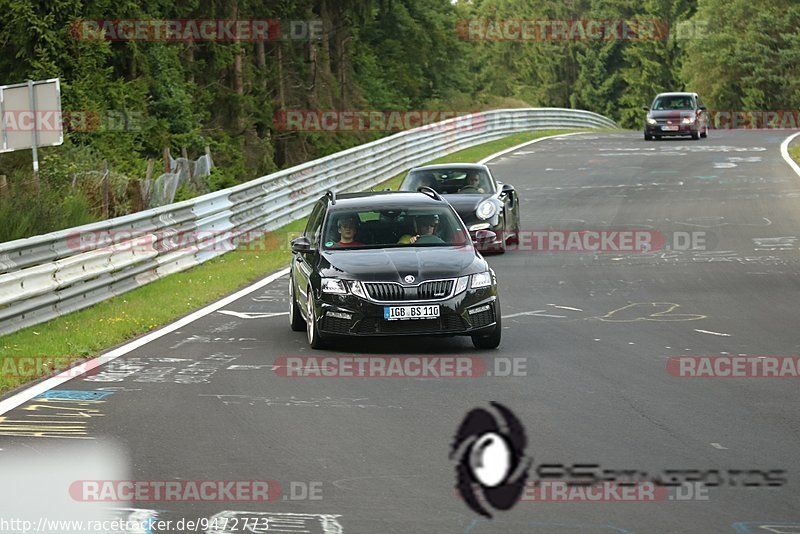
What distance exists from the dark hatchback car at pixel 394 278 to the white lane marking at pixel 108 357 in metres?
1.53

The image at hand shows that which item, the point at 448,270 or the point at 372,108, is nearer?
the point at 448,270

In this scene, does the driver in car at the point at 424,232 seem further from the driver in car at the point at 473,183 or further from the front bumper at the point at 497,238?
the driver in car at the point at 473,183

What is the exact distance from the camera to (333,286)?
12.5 metres

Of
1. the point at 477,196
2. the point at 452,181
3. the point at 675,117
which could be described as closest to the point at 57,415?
the point at 477,196

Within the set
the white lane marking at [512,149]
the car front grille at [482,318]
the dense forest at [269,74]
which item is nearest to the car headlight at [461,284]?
the car front grille at [482,318]

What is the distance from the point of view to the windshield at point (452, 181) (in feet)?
73.8

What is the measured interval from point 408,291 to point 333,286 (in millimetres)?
736

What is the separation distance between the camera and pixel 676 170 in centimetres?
3650

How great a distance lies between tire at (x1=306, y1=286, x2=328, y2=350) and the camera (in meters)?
12.6

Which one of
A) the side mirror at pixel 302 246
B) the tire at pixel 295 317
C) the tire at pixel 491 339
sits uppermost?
the side mirror at pixel 302 246

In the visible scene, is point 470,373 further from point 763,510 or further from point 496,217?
point 496,217

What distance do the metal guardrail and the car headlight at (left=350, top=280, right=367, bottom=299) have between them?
3.48m

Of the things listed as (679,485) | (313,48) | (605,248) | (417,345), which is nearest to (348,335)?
(417,345)

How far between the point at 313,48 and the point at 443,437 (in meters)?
53.1
